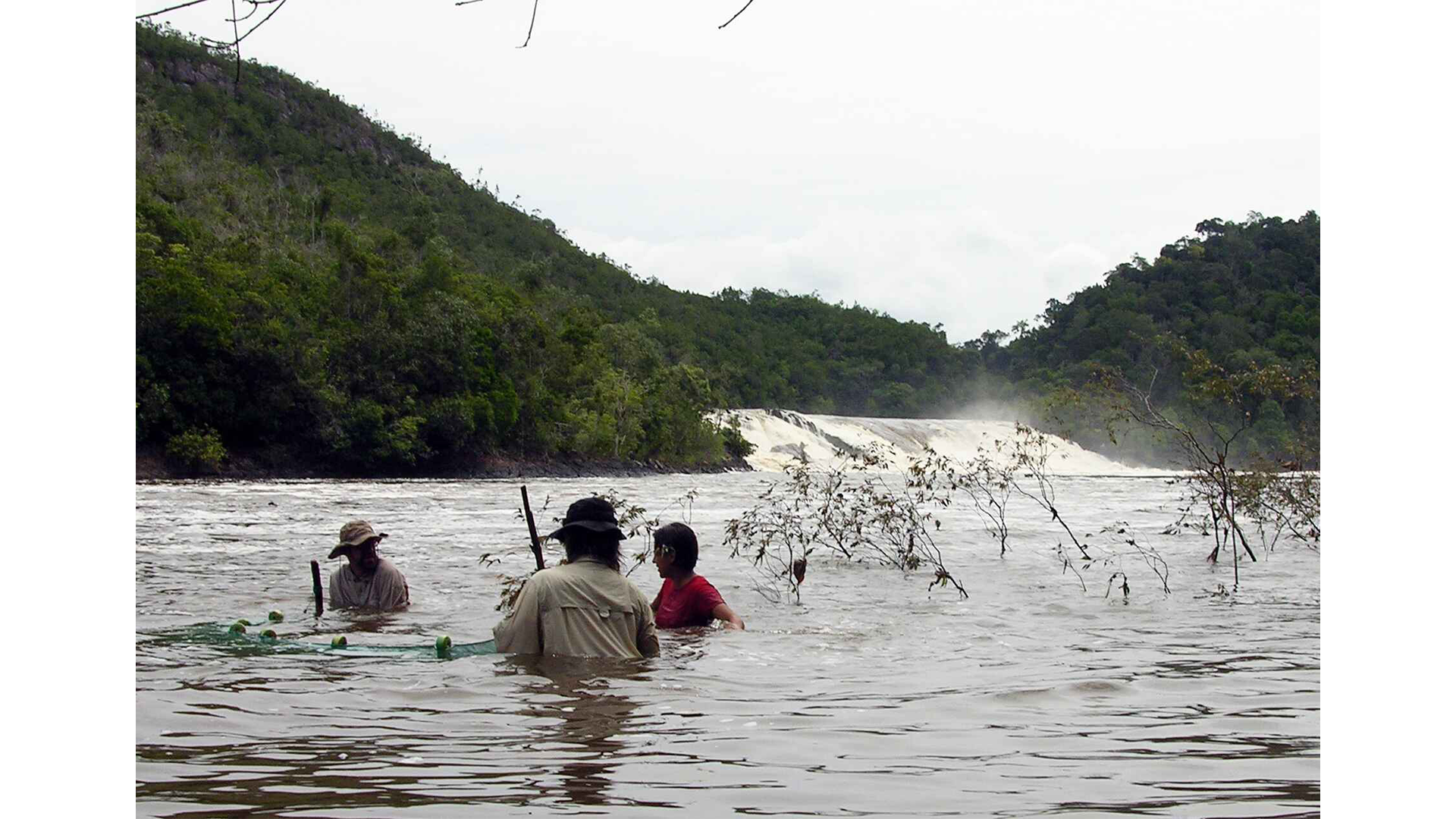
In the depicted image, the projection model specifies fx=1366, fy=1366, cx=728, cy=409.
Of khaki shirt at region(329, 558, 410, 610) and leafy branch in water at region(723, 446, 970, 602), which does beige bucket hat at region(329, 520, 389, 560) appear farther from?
leafy branch in water at region(723, 446, 970, 602)

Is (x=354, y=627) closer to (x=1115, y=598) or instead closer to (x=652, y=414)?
(x=1115, y=598)

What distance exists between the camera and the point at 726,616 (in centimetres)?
734

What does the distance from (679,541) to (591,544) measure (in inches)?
56.5

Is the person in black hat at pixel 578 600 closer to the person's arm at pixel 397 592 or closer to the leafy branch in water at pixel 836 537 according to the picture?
the person's arm at pixel 397 592

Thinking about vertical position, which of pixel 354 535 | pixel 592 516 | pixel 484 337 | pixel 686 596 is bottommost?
pixel 686 596

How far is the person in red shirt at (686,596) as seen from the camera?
733 cm

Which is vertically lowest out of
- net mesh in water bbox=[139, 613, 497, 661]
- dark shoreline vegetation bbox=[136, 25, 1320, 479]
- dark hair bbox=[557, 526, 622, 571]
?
net mesh in water bbox=[139, 613, 497, 661]

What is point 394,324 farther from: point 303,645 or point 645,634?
point 645,634

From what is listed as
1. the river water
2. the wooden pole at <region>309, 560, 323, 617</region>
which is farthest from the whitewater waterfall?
the wooden pole at <region>309, 560, 323, 617</region>

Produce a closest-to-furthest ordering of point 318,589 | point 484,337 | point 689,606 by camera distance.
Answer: point 689,606 < point 318,589 < point 484,337

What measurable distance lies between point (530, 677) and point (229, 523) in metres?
14.5

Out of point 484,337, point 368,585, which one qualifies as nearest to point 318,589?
point 368,585

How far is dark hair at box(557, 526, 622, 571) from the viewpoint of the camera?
582cm

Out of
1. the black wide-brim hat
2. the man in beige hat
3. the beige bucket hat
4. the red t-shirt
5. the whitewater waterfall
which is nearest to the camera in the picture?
the black wide-brim hat
